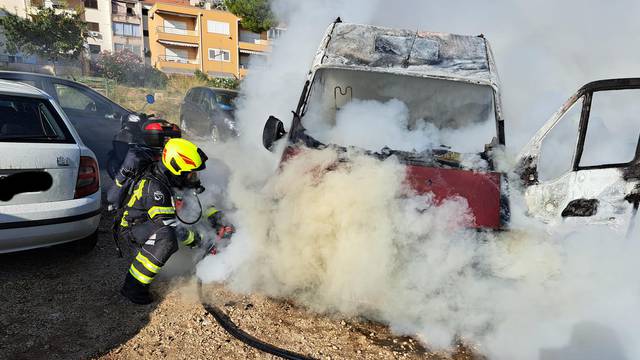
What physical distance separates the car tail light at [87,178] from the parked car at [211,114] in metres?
6.92

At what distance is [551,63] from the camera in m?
7.72

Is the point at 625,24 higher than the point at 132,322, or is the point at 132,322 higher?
the point at 625,24

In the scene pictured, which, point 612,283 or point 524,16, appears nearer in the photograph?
point 612,283

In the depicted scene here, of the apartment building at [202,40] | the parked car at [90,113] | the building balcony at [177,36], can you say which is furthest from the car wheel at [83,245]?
the building balcony at [177,36]

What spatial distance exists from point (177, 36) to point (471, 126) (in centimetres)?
4526

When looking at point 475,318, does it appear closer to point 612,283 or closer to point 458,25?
point 612,283

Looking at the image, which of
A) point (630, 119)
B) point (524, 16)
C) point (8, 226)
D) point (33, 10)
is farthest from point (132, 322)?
point (33, 10)

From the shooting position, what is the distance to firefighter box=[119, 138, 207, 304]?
348 centimetres

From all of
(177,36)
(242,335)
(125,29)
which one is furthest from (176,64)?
(242,335)

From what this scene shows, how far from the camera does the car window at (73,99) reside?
6812 millimetres

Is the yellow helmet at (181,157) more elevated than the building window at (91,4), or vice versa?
the building window at (91,4)

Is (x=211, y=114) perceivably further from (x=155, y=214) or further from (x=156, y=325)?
(x=156, y=325)

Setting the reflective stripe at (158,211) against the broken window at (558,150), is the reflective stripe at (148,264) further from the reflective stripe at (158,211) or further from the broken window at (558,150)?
the broken window at (558,150)

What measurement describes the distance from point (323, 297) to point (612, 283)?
2184 millimetres
